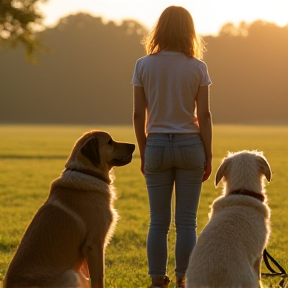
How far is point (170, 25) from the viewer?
6.04 meters

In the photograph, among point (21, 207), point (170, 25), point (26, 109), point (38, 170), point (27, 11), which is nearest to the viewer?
point (170, 25)

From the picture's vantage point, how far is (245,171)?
18.8 ft

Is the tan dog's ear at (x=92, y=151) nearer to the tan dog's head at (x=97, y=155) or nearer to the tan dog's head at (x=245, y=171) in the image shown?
the tan dog's head at (x=97, y=155)

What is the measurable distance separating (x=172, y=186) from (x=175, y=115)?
67cm

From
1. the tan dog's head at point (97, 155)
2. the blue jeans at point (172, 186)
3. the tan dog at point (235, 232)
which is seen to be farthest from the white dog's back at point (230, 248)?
the tan dog's head at point (97, 155)

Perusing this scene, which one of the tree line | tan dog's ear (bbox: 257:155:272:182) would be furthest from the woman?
the tree line

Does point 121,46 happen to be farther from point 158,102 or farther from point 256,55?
point 158,102

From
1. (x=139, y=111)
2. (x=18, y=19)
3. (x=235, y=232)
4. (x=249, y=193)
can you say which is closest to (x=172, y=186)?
(x=139, y=111)

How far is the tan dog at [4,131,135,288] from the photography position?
533 cm

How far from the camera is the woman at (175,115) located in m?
6.06

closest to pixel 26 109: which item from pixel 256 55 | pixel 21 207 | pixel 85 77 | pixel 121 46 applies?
pixel 85 77

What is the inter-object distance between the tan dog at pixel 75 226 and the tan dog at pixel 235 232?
2.94ft

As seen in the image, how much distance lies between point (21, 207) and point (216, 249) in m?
9.39

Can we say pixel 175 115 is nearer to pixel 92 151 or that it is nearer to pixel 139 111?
pixel 139 111
